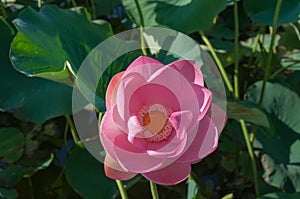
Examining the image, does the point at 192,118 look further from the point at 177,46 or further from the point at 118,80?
the point at 177,46

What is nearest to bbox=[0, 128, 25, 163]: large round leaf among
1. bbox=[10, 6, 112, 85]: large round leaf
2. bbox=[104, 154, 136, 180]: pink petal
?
bbox=[10, 6, 112, 85]: large round leaf

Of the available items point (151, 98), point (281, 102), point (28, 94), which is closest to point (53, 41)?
point (28, 94)

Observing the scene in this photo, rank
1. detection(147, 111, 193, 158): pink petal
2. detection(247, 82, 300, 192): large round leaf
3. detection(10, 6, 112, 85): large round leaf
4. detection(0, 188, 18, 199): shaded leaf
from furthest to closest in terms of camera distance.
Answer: detection(247, 82, 300, 192): large round leaf
detection(0, 188, 18, 199): shaded leaf
detection(10, 6, 112, 85): large round leaf
detection(147, 111, 193, 158): pink petal

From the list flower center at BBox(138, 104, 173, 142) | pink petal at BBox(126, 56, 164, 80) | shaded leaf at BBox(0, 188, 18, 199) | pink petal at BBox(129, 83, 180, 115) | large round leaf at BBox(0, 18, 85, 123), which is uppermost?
pink petal at BBox(126, 56, 164, 80)

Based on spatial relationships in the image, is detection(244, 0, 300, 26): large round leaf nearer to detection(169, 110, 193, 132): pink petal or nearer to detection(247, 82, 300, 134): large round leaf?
detection(247, 82, 300, 134): large round leaf

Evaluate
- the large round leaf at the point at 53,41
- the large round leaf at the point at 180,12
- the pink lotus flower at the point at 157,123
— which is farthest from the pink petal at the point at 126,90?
the large round leaf at the point at 180,12

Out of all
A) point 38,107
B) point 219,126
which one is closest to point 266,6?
point 38,107

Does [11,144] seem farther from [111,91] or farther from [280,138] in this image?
[111,91]
